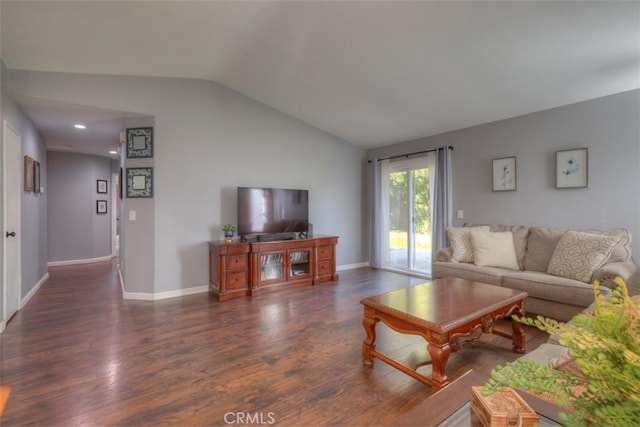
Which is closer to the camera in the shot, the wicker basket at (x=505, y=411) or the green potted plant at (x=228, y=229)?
the wicker basket at (x=505, y=411)

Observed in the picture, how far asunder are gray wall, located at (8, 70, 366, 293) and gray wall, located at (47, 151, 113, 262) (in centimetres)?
352

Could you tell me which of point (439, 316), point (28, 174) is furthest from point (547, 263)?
point (28, 174)

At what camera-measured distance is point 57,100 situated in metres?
3.23

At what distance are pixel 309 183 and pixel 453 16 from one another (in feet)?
10.6

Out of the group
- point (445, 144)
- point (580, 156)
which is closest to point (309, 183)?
point (445, 144)

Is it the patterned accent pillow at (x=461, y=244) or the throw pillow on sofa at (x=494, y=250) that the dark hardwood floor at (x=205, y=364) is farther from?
the patterned accent pillow at (x=461, y=244)

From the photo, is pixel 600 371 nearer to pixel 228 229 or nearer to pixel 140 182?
pixel 228 229

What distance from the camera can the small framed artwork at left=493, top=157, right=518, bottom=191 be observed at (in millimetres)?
3855

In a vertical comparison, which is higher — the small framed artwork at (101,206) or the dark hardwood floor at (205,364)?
the small framed artwork at (101,206)

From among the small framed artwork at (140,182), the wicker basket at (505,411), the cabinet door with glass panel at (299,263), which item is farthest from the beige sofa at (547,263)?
the small framed artwork at (140,182)

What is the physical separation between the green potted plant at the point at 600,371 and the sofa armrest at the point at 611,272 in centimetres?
259

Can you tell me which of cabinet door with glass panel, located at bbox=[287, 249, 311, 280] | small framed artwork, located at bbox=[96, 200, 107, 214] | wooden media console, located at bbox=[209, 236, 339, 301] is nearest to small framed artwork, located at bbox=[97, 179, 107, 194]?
small framed artwork, located at bbox=[96, 200, 107, 214]

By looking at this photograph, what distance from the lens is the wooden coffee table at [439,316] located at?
5.75 feet

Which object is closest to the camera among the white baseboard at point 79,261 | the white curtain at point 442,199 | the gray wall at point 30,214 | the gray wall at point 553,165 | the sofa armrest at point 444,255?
the gray wall at point 553,165
